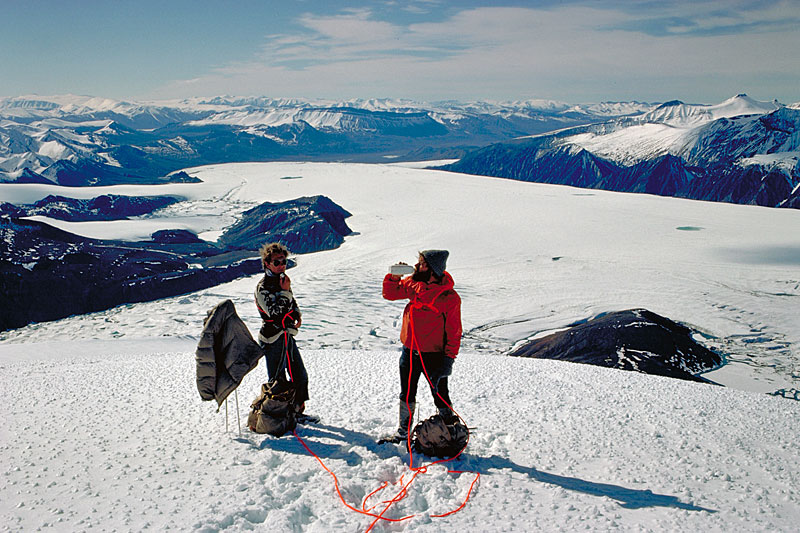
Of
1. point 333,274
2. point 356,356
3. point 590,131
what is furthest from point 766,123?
point 356,356

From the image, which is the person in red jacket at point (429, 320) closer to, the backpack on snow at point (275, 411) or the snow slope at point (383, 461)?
the snow slope at point (383, 461)

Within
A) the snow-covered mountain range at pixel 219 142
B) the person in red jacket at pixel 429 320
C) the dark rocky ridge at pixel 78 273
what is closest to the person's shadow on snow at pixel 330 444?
the person in red jacket at pixel 429 320

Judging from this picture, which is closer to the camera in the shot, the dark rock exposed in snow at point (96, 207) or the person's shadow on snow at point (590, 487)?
the person's shadow on snow at point (590, 487)

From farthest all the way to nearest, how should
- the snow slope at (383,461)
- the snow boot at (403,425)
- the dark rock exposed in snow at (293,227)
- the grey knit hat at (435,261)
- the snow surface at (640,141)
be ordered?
1. the snow surface at (640,141)
2. the dark rock exposed in snow at (293,227)
3. the snow boot at (403,425)
4. the grey knit hat at (435,261)
5. the snow slope at (383,461)

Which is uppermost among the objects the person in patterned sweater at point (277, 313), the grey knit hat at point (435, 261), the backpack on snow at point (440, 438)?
the grey knit hat at point (435, 261)

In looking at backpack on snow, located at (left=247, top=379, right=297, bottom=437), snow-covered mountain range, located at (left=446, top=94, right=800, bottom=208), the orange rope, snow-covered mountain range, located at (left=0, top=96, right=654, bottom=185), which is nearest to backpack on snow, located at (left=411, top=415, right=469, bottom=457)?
the orange rope

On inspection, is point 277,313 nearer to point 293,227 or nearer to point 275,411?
point 275,411

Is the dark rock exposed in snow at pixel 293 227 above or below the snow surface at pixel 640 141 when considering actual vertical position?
below
